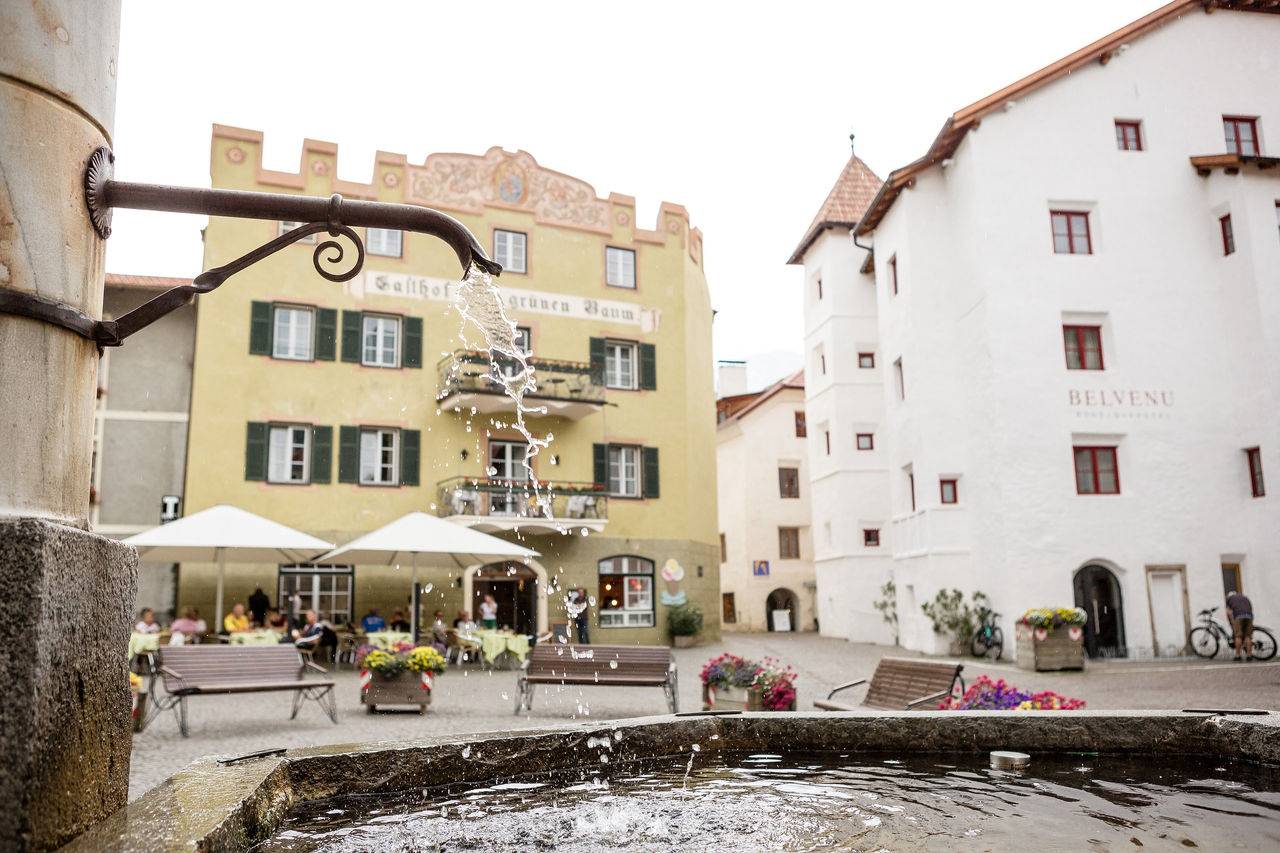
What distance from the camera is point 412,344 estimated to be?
83.1 feet

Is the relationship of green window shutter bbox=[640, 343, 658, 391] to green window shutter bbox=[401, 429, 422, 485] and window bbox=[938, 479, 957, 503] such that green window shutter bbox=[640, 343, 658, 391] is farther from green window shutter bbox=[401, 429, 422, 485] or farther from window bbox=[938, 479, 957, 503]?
window bbox=[938, 479, 957, 503]

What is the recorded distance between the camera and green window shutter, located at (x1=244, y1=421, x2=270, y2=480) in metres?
23.2

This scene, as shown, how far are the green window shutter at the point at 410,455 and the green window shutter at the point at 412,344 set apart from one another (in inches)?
67.6

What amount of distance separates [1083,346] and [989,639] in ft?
22.3

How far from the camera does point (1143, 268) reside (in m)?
22.7

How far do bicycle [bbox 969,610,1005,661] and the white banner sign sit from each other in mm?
12029

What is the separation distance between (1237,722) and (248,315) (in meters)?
22.8

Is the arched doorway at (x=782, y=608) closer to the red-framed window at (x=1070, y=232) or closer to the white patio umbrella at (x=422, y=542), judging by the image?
the red-framed window at (x=1070, y=232)

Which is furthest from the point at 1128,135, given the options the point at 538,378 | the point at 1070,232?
the point at 538,378

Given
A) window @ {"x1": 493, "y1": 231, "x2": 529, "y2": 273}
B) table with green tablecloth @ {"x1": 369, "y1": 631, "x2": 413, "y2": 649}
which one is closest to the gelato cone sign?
window @ {"x1": 493, "y1": 231, "x2": 529, "y2": 273}

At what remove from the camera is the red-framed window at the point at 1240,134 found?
23.9m

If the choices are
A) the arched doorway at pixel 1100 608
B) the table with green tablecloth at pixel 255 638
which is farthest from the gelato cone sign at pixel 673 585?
the table with green tablecloth at pixel 255 638

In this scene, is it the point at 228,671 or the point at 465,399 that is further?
the point at 465,399

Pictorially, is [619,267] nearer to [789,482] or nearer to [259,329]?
[259,329]
